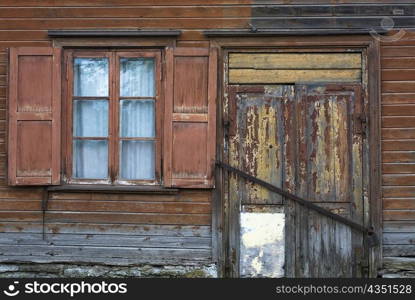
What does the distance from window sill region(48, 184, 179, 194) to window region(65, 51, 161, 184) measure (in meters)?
0.07

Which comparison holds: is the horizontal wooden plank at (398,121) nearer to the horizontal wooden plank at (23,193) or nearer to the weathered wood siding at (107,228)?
the weathered wood siding at (107,228)

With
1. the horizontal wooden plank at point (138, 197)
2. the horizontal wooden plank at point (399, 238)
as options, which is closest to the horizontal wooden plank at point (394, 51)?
the horizontal wooden plank at point (399, 238)

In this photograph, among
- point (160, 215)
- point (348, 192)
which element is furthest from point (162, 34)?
point (348, 192)

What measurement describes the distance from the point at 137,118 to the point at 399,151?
274cm

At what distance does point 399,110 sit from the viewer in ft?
18.0

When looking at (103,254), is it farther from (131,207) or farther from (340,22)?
(340,22)

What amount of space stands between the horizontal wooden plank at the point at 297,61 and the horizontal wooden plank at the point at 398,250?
6.19 feet

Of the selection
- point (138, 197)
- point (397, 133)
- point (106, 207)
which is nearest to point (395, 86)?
point (397, 133)

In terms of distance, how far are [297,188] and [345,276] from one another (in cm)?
103

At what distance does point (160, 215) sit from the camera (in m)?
5.60

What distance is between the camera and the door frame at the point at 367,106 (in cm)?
546

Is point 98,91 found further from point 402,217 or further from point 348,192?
point 402,217

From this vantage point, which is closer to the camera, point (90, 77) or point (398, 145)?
point (398, 145)

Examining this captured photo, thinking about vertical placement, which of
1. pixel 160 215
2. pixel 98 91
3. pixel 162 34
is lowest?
pixel 160 215
